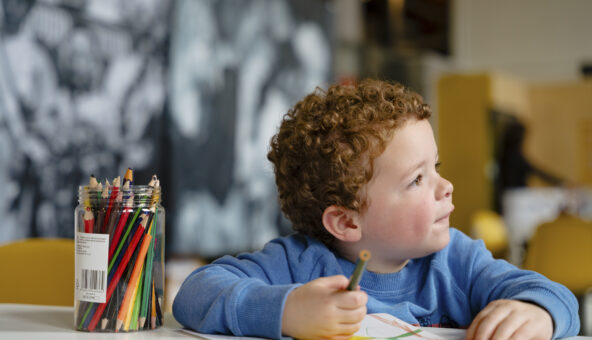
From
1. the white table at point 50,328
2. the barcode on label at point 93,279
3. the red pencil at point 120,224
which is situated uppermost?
the red pencil at point 120,224

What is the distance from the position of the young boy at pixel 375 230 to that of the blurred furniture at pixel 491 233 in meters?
3.69

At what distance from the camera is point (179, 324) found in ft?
2.65

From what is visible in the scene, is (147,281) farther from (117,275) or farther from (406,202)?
(406,202)

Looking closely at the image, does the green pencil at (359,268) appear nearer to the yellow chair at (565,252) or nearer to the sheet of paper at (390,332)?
the sheet of paper at (390,332)

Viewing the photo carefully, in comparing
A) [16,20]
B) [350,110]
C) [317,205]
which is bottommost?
[317,205]

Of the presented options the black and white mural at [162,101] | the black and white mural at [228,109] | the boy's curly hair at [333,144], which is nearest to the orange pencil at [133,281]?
the boy's curly hair at [333,144]

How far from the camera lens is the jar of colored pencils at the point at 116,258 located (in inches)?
28.0

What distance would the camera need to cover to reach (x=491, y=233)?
15.5 feet

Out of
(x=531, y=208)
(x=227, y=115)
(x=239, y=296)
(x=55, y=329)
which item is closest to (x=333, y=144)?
(x=239, y=296)

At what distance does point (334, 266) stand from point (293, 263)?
0.05 metres

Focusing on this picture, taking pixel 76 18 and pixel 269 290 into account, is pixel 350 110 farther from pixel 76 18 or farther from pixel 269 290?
pixel 76 18

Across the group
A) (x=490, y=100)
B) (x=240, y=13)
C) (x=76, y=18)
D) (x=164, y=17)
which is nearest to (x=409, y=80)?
(x=490, y=100)

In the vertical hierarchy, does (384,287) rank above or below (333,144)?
below

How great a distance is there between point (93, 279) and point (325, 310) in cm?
25
